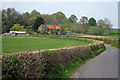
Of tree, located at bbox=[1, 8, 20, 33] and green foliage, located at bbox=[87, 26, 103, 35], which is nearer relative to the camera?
tree, located at bbox=[1, 8, 20, 33]

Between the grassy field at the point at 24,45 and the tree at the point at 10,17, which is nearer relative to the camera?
the tree at the point at 10,17

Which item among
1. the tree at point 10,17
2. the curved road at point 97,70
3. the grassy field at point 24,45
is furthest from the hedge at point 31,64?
the grassy field at point 24,45

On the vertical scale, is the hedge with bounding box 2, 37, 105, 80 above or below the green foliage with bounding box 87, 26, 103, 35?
below

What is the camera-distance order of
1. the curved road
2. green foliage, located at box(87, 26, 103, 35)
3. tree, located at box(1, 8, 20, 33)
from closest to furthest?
tree, located at box(1, 8, 20, 33), the curved road, green foliage, located at box(87, 26, 103, 35)

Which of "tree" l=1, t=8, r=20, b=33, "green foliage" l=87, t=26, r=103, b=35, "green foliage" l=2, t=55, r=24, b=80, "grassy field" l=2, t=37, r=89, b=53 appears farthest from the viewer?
"green foliage" l=87, t=26, r=103, b=35

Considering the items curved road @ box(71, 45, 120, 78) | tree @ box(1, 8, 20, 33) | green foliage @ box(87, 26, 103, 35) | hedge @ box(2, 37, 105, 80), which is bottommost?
curved road @ box(71, 45, 120, 78)

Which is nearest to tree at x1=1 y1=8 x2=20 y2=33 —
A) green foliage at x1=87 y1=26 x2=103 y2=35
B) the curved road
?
the curved road

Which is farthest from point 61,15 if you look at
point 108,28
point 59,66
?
point 59,66

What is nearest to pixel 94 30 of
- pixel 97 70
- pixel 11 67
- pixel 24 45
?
pixel 24 45

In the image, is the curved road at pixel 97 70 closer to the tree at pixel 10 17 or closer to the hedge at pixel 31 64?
the hedge at pixel 31 64

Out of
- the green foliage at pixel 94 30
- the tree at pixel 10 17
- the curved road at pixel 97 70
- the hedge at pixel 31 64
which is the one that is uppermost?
the green foliage at pixel 94 30

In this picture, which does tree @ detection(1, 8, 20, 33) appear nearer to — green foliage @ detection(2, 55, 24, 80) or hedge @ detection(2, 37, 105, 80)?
hedge @ detection(2, 37, 105, 80)

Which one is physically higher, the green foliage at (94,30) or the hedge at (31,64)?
the green foliage at (94,30)

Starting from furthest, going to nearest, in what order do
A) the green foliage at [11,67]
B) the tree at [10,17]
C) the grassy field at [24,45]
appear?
the grassy field at [24,45] < the tree at [10,17] < the green foliage at [11,67]
